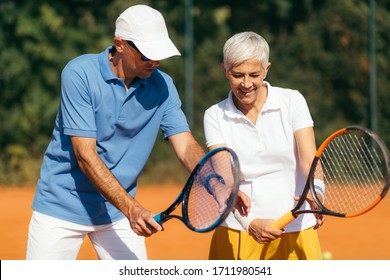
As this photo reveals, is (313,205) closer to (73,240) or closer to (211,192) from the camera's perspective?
(211,192)

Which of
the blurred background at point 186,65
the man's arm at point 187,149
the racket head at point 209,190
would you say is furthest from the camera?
the blurred background at point 186,65

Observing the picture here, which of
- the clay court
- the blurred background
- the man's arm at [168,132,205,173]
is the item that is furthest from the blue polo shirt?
the blurred background

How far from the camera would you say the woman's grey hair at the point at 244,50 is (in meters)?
3.44

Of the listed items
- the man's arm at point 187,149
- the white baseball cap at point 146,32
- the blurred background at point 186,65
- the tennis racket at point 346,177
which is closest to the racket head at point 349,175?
the tennis racket at point 346,177

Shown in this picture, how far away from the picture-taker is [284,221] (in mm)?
3482

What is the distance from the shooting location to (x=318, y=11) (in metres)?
11.9

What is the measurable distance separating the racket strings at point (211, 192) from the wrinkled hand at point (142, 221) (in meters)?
0.18

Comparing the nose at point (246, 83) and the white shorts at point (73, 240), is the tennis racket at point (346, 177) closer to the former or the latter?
the nose at point (246, 83)

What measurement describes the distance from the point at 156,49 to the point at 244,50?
344 mm

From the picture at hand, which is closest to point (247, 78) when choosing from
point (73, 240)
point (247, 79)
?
point (247, 79)

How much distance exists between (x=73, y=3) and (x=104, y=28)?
2.01ft

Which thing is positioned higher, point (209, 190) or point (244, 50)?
point (244, 50)

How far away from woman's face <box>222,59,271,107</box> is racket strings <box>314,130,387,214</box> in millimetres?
393

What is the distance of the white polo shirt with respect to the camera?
11.6 ft
